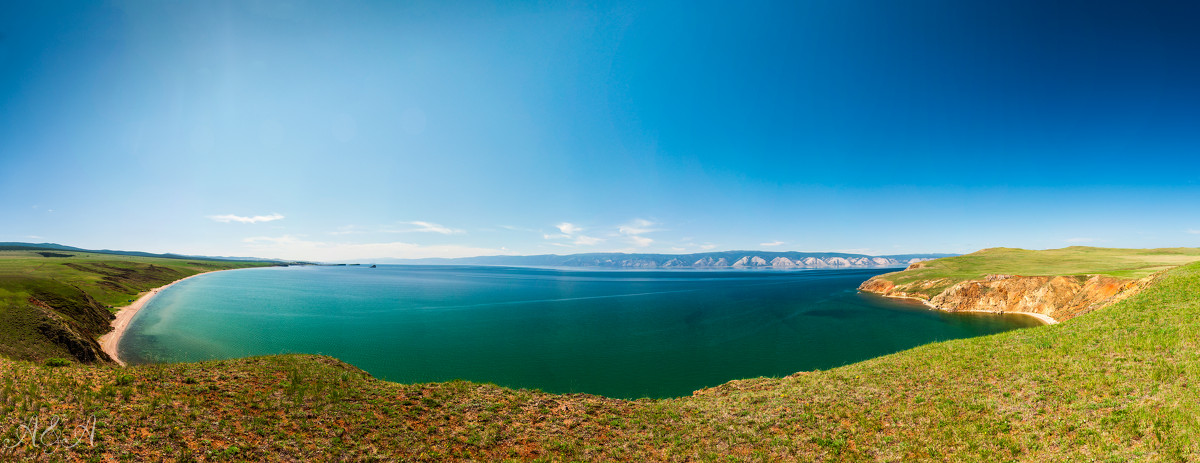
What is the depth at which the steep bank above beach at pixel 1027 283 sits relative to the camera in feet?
141

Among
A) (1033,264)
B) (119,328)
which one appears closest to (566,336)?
(119,328)

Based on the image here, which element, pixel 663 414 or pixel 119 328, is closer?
pixel 663 414

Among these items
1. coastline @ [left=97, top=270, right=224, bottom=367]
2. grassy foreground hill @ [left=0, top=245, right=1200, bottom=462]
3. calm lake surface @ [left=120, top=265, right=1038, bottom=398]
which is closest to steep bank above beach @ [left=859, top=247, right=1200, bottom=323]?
calm lake surface @ [left=120, top=265, right=1038, bottom=398]

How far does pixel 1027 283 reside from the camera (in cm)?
5278

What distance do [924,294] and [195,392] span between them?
96.1 metres

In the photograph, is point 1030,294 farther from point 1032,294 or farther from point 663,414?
point 663,414

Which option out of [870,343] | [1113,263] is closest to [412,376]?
[870,343]

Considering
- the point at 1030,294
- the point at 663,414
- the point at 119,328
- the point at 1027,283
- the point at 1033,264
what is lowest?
the point at 119,328

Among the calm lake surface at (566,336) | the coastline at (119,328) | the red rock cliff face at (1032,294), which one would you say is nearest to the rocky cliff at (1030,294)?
the red rock cliff face at (1032,294)

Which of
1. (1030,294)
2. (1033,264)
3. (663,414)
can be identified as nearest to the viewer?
(663,414)

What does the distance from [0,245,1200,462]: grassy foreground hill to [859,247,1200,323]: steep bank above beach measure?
34.9 meters

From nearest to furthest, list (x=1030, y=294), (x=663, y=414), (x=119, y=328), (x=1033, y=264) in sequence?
(x=663, y=414)
(x=119, y=328)
(x=1030, y=294)
(x=1033, y=264)

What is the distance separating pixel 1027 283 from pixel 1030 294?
2.46 m

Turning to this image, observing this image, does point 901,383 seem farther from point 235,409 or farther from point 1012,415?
point 235,409
